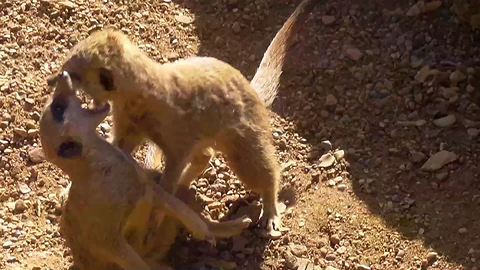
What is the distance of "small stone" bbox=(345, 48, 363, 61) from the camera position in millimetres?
5070

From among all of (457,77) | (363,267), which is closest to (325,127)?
(457,77)

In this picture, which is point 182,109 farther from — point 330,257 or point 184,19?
point 184,19

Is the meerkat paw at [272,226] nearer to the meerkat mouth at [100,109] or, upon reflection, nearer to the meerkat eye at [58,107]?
the meerkat mouth at [100,109]

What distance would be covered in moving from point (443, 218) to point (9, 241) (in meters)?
1.93

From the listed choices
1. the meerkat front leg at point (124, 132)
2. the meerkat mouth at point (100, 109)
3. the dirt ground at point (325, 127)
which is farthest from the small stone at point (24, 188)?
the meerkat mouth at point (100, 109)

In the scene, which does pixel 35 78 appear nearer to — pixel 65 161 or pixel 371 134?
pixel 65 161

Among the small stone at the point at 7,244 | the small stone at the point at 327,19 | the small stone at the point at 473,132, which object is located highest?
the small stone at the point at 327,19

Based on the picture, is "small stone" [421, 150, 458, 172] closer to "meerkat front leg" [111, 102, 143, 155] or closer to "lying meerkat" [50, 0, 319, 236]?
"lying meerkat" [50, 0, 319, 236]

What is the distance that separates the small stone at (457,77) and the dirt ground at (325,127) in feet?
0.04

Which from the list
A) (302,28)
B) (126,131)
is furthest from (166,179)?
(302,28)

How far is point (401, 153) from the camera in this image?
4.61 m

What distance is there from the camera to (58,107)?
3.67 metres

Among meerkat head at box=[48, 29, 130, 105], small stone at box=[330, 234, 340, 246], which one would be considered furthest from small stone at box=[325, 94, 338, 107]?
meerkat head at box=[48, 29, 130, 105]

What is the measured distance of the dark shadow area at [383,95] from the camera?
4.36 m
